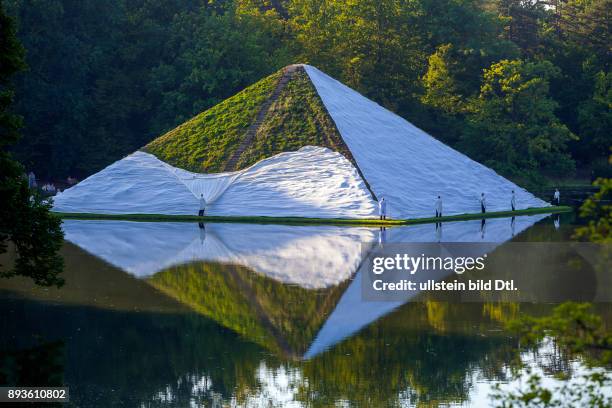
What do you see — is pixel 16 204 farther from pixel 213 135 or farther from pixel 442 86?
pixel 442 86

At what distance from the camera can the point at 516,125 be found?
2648 inches

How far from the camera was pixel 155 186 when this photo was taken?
4706cm

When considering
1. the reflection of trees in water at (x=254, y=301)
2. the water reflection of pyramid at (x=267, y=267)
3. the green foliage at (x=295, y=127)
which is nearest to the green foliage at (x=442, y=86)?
the green foliage at (x=295, y=127)

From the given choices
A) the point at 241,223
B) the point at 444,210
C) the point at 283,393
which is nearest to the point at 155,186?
the point at 241,223

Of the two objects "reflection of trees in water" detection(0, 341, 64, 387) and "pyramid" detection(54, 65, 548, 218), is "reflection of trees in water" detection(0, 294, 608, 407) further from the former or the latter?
"pyramid" detection(54, 65, 548, 218)

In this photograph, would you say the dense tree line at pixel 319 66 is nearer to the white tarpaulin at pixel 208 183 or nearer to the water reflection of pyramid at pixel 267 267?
the white tarpaulin at pixel 208 183

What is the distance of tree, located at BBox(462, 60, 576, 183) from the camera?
6675 cm

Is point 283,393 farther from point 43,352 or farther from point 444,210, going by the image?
point 444,210

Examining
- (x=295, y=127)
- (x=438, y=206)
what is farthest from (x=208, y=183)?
(x=438, y=206)

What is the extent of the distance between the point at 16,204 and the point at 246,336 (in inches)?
169

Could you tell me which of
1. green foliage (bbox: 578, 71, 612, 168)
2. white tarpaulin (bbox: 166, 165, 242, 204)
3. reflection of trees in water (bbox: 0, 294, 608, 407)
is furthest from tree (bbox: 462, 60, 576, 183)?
reflection of trees in water (bbox: 0, 294, 608, 407)

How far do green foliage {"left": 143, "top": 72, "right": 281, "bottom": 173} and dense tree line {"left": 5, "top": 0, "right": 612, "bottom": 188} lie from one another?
14414 mm

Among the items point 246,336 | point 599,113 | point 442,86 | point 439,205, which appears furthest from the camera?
point 599,113

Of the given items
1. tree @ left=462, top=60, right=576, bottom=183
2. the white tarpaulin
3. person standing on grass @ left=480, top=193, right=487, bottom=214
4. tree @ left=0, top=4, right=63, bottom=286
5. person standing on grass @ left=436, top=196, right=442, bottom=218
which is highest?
tree @ left=462, top=60, right=576, bottom=183
